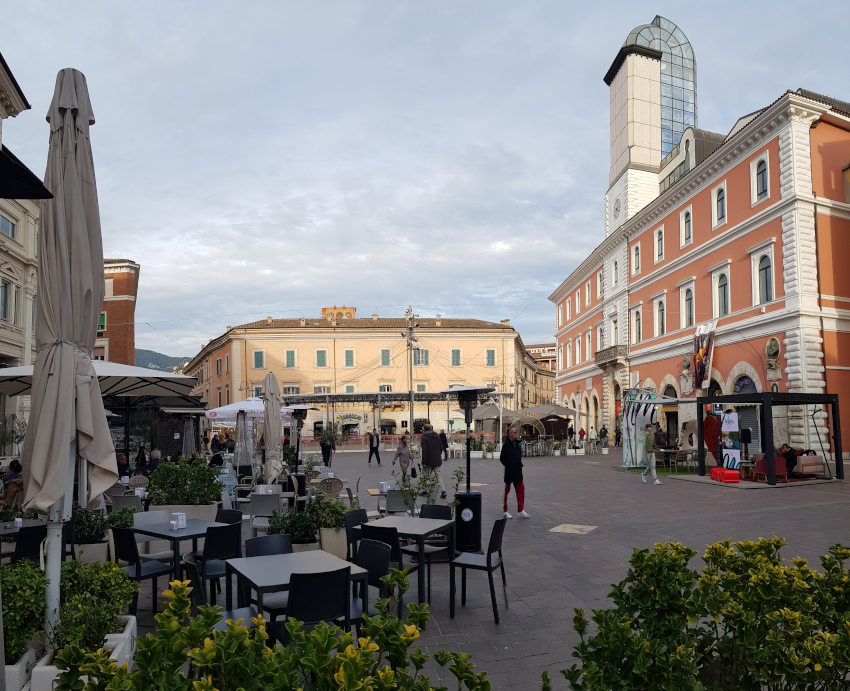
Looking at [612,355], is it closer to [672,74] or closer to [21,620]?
[672,74]

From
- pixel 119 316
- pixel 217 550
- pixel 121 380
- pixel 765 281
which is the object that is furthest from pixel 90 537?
pixel 119 316

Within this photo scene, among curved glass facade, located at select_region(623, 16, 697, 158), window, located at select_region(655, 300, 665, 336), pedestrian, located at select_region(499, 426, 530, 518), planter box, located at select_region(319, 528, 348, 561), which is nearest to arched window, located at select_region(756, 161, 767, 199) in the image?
window, located at select_region(655, 300, 665, 336)

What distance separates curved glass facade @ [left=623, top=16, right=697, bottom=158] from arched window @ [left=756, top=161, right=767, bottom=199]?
1615 centimetres

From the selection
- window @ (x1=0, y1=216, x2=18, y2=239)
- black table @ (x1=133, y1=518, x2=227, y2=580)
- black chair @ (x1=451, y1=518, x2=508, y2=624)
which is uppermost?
window @ (x1=0, y1=216, x2=18, y2=239)

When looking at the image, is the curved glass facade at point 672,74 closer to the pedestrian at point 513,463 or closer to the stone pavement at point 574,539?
the stone pavement at point 574,539

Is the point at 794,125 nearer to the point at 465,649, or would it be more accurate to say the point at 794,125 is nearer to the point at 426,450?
the point at 426,450

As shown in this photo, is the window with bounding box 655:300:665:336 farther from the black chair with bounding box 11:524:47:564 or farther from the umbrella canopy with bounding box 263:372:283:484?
the black chair with bounding box 11:524:47:564

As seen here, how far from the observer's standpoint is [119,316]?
136ft

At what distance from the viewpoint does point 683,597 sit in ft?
9.81

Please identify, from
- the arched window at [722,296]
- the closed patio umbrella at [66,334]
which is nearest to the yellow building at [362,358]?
the arched window at [722,296]

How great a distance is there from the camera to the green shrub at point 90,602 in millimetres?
3803

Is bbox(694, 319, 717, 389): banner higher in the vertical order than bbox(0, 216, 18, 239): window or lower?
lower

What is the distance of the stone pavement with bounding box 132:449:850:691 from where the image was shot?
201 inches

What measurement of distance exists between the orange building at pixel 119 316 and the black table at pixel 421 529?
3754 centimetres
